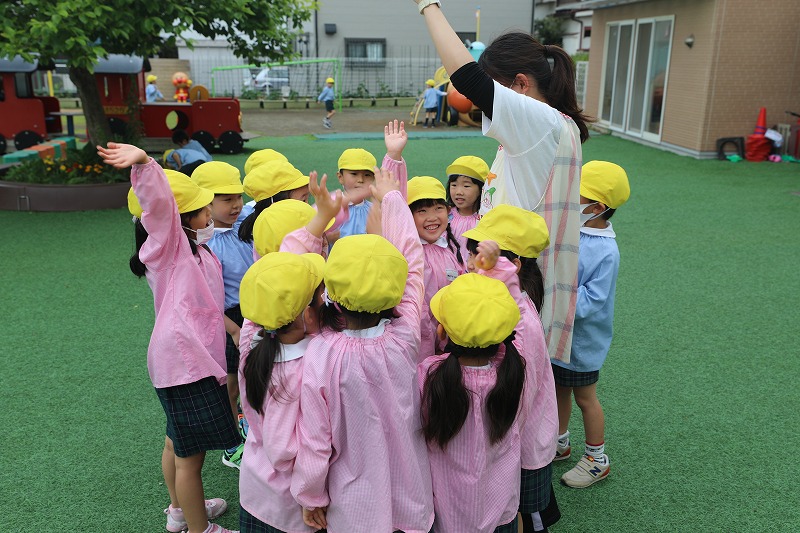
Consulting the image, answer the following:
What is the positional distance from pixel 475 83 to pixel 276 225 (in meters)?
0.94

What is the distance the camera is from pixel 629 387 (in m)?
3.67

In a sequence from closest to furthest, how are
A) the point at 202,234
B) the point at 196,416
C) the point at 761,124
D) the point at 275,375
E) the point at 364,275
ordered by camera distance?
1. the point at 364,275
2. the point at 275,375
3. the point at 196,416
4. the point at 202,234
5. the point at 761,124

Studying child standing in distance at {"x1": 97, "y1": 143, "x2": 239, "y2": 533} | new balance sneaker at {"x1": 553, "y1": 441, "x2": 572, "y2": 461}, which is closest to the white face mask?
child standing in distance at {"x1": 97, "y1": 143, "x2": 239, "y2": 533}

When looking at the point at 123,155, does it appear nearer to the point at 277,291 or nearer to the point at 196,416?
the point at 277,291

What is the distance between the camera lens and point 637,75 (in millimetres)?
13523

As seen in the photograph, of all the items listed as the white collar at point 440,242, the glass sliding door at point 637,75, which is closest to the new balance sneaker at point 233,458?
the white collar at point 440,242

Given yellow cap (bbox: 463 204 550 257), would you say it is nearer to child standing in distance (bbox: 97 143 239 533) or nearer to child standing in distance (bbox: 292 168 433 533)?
child standing in distance (bbox: 292 168 433 533)

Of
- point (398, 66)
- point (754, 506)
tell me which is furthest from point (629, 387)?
point (398, 66)

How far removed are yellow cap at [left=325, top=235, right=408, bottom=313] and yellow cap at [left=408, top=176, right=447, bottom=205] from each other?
2.92ft

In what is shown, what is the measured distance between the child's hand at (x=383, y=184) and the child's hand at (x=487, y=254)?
1.25ft

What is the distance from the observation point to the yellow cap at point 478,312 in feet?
5.89

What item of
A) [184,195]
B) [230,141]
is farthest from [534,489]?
[230,141]

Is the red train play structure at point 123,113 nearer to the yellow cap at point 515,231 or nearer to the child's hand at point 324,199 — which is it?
the child's hand at point 324,199

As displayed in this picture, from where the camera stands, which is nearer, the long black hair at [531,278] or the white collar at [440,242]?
the long black hair at [531,278]
